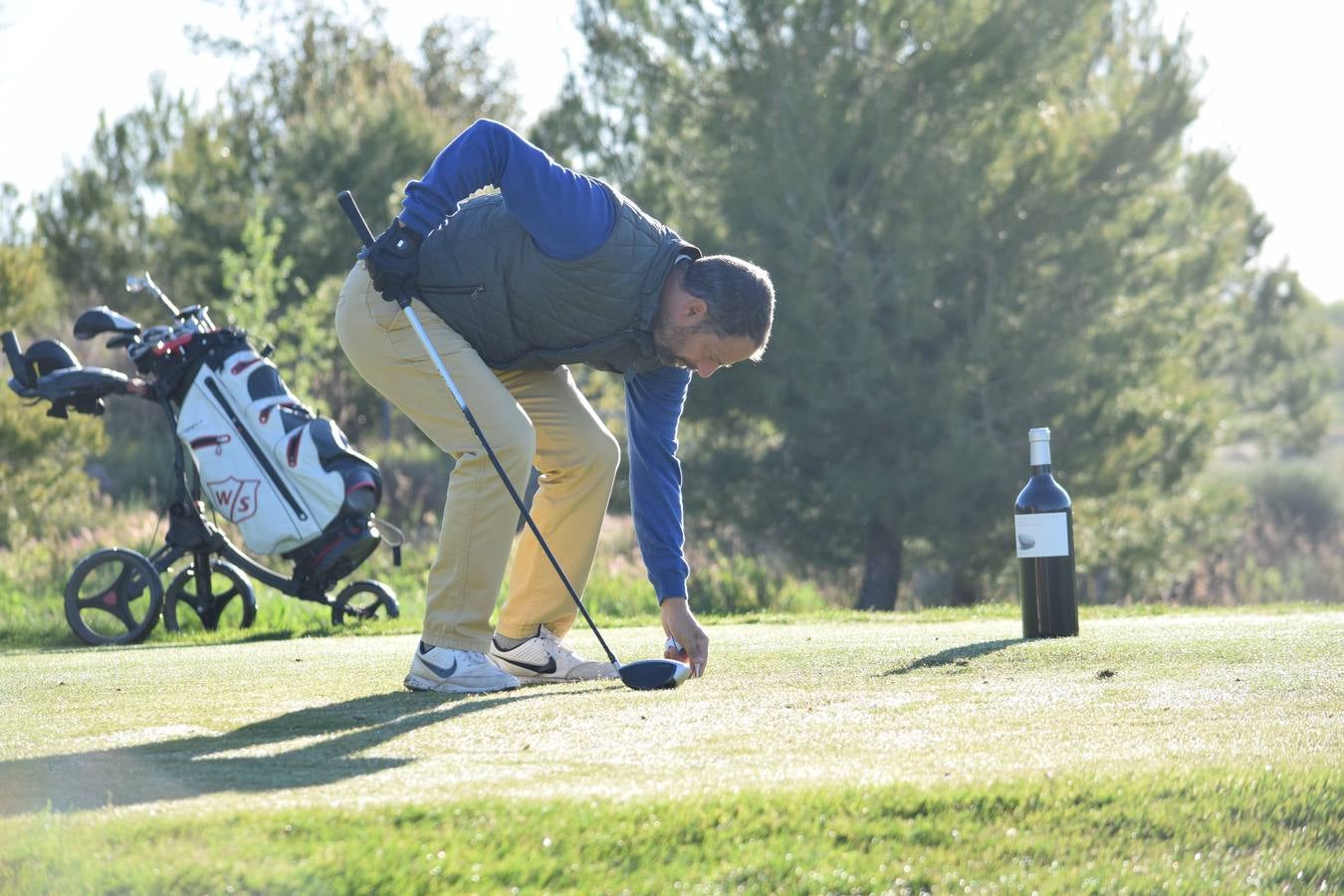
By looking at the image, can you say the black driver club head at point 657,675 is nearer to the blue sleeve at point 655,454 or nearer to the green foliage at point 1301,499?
the blue sleeve at point 655,454

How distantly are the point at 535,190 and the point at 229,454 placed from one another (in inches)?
174

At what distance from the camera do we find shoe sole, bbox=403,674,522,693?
183 inches

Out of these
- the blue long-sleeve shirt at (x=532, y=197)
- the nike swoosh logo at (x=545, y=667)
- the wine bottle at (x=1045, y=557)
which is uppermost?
the blue long-sleeve shirt at (x=532, y=197)

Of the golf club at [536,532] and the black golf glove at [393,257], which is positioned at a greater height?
the black golf glove at [393,257]

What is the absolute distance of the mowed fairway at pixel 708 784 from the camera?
2.52m

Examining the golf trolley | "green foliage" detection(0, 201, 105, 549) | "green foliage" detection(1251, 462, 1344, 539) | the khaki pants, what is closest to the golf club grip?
the khaki pants

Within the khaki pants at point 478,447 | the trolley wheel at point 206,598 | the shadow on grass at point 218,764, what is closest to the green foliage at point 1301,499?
the trolley wheel at point 206,598

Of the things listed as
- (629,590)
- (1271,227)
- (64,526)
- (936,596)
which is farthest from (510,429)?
(1271,227)

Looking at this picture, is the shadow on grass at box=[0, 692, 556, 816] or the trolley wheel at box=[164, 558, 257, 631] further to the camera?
the trolley wheel at box=[164, 558, 257, 631]

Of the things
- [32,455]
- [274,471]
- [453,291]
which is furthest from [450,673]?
[32,455]

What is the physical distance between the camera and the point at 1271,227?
32562 mm

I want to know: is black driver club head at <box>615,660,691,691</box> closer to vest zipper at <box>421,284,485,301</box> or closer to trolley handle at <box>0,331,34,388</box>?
vest zipper at <box>421,284,485,301</box>

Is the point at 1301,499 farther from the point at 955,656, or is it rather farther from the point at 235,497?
the point at 955,656

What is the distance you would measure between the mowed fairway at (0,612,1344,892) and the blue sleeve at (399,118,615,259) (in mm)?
1239
